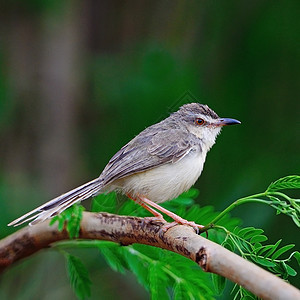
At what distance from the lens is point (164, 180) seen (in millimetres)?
3031

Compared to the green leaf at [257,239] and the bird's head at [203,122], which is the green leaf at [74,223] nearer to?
the green leaf at [257,239]

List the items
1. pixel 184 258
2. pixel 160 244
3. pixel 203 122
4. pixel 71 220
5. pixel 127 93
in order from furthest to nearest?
pixel 127 93
pixel 203 122
pixel 71 220
pixel 184 258
pixel 160 244

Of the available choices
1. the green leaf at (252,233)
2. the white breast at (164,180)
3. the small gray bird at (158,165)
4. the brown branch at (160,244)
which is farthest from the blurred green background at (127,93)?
the green leaf at (252,233)

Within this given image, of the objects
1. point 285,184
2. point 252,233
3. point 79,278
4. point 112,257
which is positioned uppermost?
point 285,184

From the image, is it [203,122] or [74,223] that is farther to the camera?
[203,122]

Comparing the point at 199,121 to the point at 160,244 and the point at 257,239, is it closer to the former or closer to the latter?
the point at 160,244

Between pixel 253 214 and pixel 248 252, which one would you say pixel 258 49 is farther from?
pixel 248 252

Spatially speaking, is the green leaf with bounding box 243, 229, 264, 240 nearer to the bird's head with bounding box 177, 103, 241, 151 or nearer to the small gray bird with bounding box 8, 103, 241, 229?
the small gray bird with bounding box 8, 103, 241, 229

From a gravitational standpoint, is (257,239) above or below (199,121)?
above

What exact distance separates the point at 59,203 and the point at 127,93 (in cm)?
292

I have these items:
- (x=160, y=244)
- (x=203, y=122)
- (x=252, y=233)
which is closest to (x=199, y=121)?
(x=203, y=122)

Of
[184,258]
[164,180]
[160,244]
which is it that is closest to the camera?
[160,244]

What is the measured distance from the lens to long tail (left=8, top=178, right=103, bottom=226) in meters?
2.41

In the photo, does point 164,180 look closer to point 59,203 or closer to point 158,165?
point 158,165
